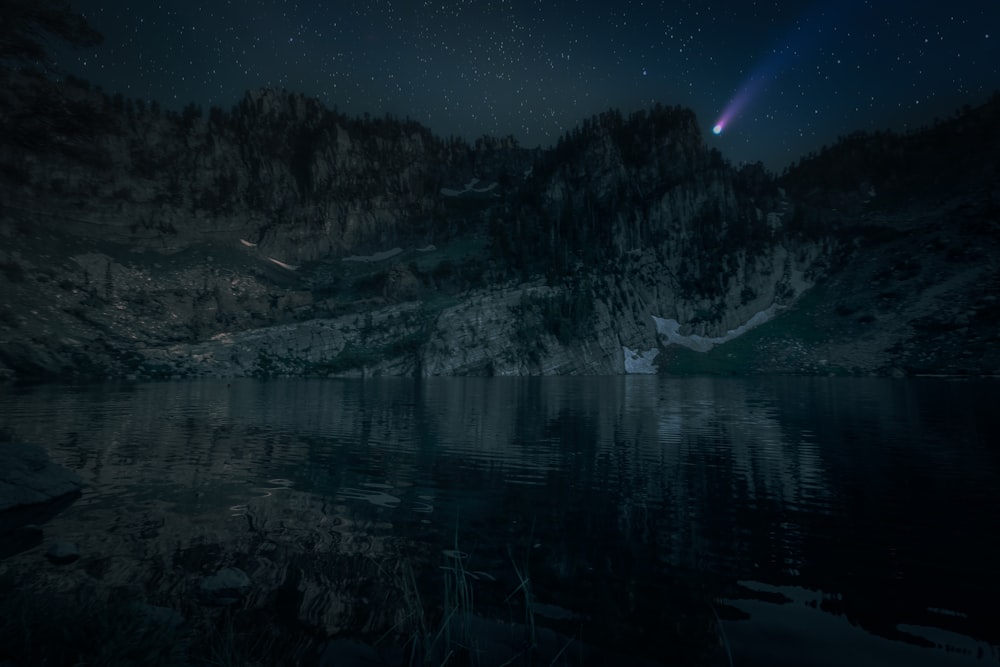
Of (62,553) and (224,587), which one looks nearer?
(224,587)

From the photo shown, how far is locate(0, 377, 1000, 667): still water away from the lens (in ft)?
34.4

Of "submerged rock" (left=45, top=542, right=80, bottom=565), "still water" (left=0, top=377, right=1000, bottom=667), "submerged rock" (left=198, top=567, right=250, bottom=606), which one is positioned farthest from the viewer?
"submerged rock" (left=45, top=542, right=80, bottom=565)

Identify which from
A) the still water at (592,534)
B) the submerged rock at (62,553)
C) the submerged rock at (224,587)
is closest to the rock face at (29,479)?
the still water at (592,534)

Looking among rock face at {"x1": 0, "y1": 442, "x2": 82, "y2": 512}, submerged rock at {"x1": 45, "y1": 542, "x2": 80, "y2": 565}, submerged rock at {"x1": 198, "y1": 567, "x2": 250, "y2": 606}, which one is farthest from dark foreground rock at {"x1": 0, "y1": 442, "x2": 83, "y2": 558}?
submerged rock at {"x1": 198, "y1": 567, "x2": 250, "y2": 606}

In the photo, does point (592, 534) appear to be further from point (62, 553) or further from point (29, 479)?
point (29, 479)

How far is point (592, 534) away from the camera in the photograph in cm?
1592

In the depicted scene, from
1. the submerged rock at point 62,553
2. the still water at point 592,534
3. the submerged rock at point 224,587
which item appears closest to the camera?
the still water at point 592,534

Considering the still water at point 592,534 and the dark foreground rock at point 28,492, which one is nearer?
the still water at point 592,534

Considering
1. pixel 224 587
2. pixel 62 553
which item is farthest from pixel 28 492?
pixel 224 587

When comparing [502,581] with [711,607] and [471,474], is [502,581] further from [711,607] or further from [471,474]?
[471,474]

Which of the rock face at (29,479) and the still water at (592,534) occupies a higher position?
the rock face at (29,479)

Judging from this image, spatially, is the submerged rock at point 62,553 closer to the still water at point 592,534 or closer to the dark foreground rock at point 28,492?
the still water at point 592,534

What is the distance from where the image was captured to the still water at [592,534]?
1050 cm

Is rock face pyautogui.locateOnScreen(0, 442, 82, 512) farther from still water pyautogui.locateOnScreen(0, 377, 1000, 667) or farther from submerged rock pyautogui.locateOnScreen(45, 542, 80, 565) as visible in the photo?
submerged rock pyautogui.locateOnScreen(45, 542, 80, 565)
